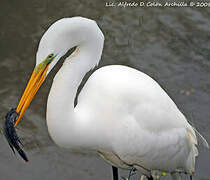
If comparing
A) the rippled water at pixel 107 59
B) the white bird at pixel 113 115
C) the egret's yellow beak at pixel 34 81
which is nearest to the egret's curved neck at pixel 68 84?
the white bird at pixel 113 115

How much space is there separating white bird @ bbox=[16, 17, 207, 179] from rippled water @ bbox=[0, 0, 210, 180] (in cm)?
77

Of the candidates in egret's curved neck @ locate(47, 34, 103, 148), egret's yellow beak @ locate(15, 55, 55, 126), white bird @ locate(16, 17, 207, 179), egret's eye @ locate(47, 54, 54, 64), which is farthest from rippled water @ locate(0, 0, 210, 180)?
egret's eye @ locate(47, 54, 54, 64)

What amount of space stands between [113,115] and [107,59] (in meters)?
2.01

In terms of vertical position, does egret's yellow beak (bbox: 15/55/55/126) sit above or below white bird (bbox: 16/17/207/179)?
above

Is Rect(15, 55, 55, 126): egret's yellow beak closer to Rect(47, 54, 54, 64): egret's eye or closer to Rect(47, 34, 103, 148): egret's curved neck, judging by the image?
Rect(47, 54, 54, 64): egret's eye

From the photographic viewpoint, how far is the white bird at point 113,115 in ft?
7.27

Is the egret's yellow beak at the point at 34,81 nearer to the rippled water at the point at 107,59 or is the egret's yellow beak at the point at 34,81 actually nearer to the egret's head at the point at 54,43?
the egret's head at the point at 54,43

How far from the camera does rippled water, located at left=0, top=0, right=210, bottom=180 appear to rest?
10.9 feet

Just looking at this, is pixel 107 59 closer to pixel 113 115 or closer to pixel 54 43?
pixel 113 115

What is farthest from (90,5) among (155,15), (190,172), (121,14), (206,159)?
(190,172)

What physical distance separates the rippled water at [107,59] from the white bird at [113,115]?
0.77m

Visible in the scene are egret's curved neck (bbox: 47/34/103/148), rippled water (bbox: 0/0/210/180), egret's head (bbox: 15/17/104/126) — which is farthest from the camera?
rippled water (bbox: 0/0/210/180)

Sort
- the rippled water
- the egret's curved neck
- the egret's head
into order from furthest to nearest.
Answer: the rippled water < the egret's curved neck < the egret's head

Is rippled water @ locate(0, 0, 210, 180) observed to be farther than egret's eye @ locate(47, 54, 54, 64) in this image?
Yes
